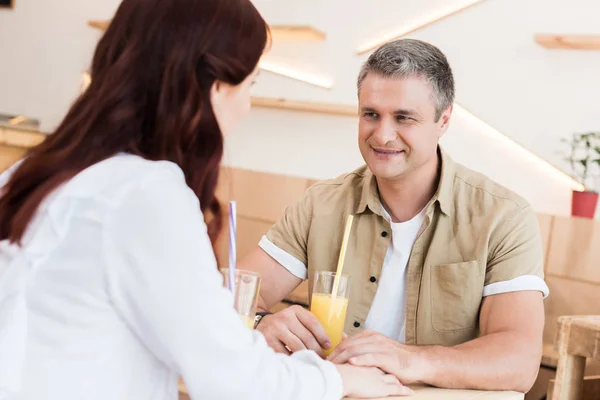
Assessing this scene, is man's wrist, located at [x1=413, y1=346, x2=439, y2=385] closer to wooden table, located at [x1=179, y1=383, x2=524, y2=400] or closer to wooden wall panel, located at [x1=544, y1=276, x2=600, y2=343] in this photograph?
wooden table, located at [x1=179, y1=383, x2=524, y2=400]

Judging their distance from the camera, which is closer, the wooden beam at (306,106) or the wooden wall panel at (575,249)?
the wooden wall panel at (575,249)

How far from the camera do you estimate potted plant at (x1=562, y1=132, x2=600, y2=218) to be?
124 inches

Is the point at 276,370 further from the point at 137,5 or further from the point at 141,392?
the point at 137,5

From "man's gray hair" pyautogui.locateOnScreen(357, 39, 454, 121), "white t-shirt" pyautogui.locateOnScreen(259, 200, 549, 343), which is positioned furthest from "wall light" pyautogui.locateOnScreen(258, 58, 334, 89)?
"white t-shirt" pyautogui.locateOnScreen(259, 200, 549, 343)

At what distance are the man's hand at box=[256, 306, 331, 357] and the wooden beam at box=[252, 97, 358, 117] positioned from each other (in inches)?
92.0

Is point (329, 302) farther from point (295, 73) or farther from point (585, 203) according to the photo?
point (295, 73)

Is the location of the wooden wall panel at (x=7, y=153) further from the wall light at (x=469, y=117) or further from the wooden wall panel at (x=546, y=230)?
the wooden wall panel at (x=546, y=230)

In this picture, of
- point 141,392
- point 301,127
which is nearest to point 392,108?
point 141,392

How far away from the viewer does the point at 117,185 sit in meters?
1.05

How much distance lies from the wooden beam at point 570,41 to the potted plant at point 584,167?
366mm

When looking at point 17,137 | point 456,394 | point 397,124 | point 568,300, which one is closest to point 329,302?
point 456,394

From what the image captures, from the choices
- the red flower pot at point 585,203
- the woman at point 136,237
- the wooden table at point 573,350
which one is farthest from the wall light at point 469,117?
the woman at point 136,237

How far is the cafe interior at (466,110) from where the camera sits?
320 cm

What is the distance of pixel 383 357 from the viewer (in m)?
1.43
